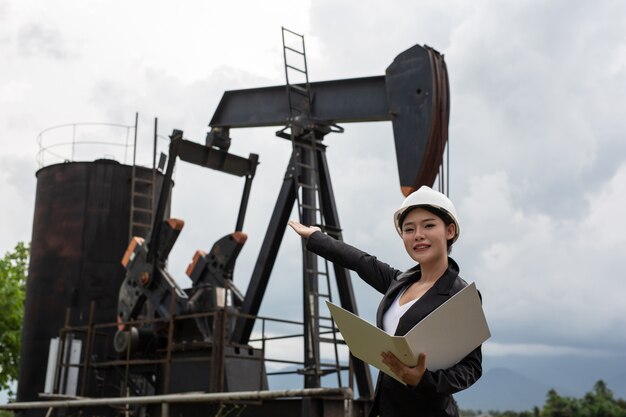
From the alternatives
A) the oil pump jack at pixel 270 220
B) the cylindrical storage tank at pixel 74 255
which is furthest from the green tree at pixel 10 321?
the oil pump jack at pixel 270 220

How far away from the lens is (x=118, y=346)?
1193 centimetres

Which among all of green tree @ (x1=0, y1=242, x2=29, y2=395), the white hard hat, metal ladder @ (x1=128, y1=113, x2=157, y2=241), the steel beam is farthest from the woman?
green tree @ (x1=0, y1=242, x2=29, y2=395)

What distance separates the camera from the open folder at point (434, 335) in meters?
2.15

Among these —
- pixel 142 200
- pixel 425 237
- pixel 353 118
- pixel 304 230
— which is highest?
pixel 142 200

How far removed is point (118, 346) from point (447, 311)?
10492 millimetres

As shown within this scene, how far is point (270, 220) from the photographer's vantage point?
38.6 ft

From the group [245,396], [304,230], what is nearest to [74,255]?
[245,396]

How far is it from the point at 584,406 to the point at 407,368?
87.7 ft

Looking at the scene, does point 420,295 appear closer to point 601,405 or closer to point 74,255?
point 74,255

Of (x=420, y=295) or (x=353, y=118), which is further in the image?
(x=353, y=118)

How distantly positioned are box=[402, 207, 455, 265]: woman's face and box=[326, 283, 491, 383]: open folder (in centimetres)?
35

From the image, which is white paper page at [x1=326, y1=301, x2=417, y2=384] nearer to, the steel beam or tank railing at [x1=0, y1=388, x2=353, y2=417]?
tank railing at [x1=0, y1=388, x2=353, y2=417]

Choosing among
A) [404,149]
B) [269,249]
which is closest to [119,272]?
[269,249]

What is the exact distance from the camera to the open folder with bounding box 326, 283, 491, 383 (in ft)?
7.07
